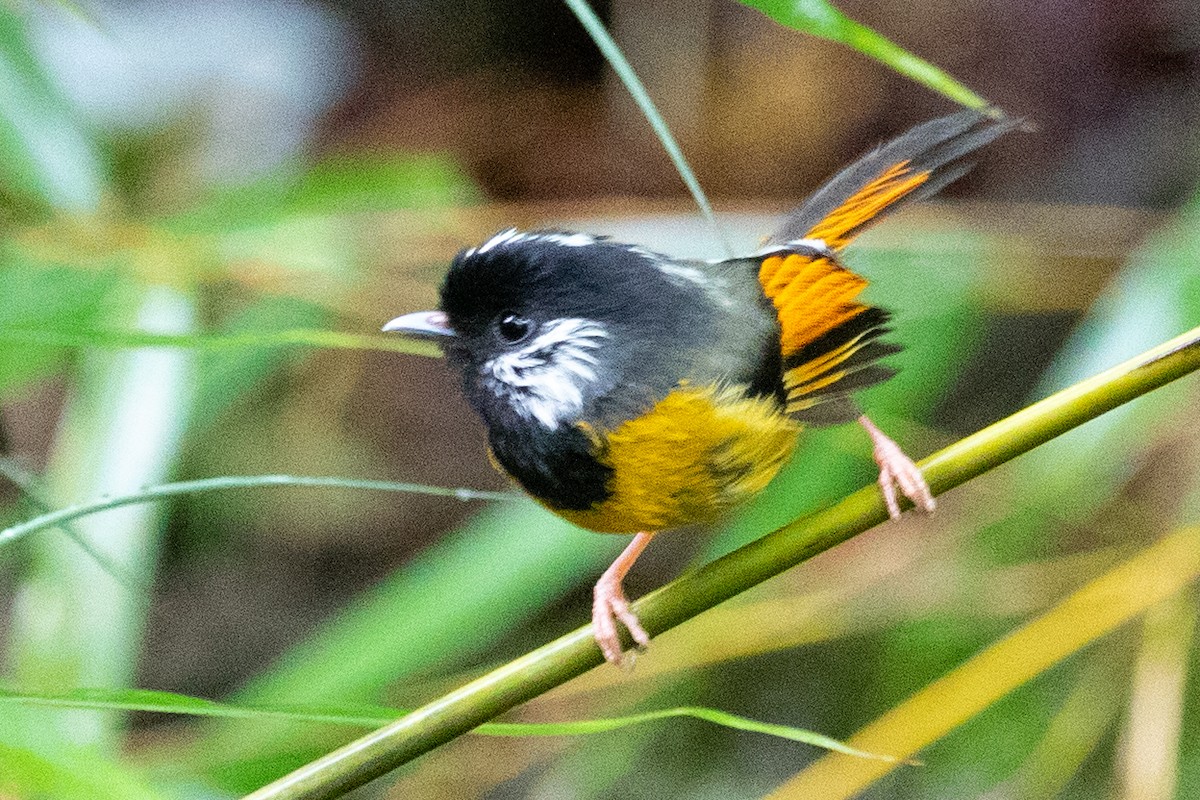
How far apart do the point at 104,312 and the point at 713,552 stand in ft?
3.64

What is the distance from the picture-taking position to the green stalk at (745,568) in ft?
3.05

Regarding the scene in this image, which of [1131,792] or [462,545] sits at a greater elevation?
[462,545]

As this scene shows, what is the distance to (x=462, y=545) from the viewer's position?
7.11 ft

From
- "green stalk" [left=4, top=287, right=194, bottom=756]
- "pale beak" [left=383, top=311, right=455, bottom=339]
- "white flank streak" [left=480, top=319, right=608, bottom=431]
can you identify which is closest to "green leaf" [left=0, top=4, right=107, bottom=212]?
"green stalk" [left=4, top=287, right=194, bottom=756]

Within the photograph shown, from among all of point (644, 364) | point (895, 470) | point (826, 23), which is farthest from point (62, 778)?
point (895, 470)

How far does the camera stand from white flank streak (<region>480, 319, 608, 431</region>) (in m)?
1.42

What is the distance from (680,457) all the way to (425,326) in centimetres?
38

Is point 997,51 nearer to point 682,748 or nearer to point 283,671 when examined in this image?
point 682,748

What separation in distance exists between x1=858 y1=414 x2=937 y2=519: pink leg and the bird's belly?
0.20 meters

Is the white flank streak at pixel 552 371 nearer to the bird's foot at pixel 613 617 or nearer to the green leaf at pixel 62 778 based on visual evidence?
the bird's foot at pixel 613 617

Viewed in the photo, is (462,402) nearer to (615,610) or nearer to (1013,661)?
(615,610)

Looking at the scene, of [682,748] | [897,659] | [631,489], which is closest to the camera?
[631,489]

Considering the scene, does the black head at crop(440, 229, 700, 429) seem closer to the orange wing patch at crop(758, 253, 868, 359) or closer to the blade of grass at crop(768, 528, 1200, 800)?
the orange wing patch at crop(758, 253, 868, 359)

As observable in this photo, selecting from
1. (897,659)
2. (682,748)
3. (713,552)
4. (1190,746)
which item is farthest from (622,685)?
(1190,746)
